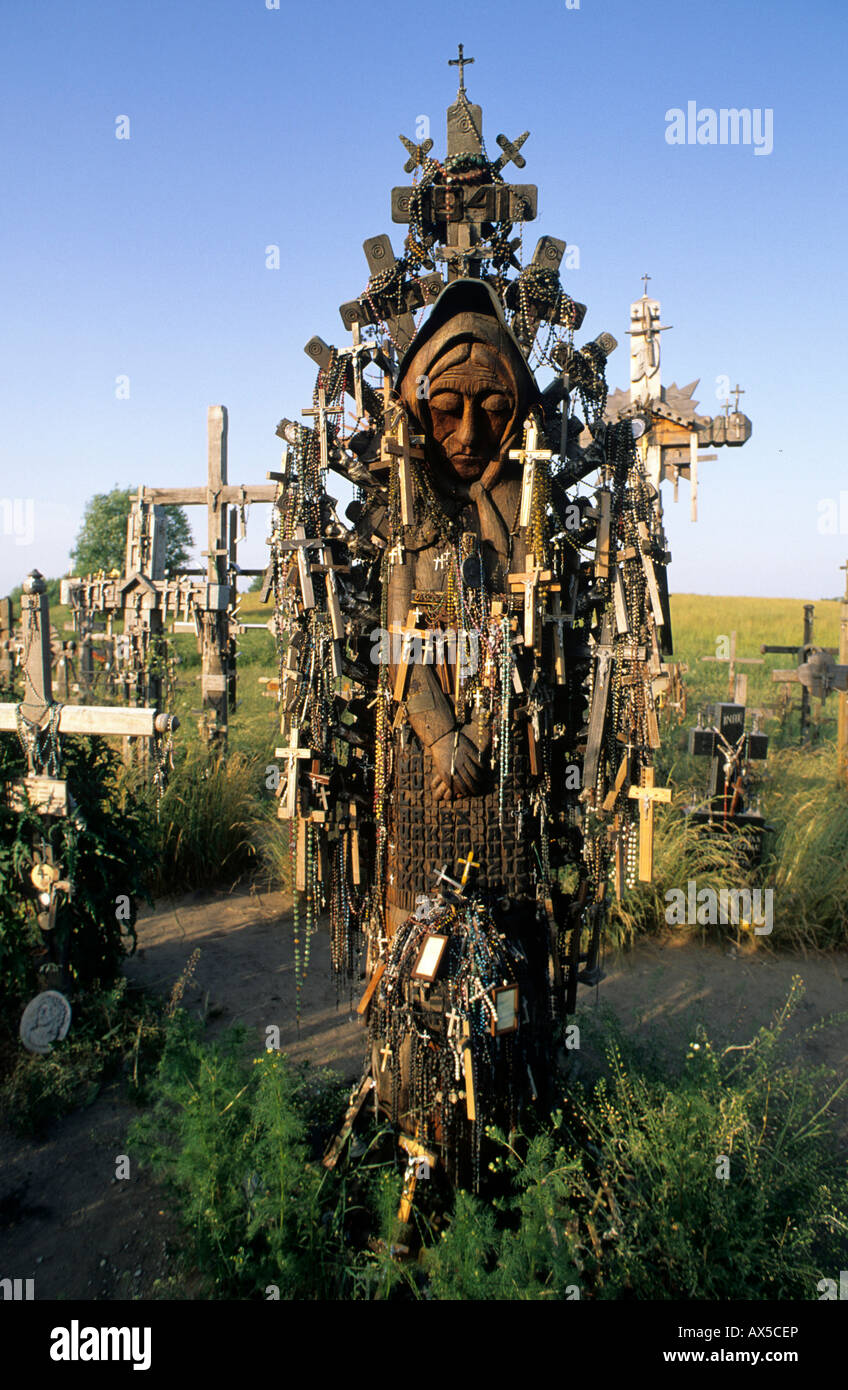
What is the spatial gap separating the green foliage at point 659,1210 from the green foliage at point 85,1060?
9.01 feet

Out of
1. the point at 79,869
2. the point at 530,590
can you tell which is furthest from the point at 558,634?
the point at 79,869

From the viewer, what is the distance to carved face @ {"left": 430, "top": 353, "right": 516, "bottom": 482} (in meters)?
3.24

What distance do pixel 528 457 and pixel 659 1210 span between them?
122 inches

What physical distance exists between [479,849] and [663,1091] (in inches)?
64.2

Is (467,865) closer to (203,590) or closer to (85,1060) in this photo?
(85,1060)

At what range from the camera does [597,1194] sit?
3363mm

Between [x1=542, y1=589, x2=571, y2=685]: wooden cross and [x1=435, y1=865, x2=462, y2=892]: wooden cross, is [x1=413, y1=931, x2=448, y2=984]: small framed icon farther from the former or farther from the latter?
[x1=542, y1=589, x2=571, y2=685]: wooden cross

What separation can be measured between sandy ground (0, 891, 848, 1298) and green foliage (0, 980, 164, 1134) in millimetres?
112

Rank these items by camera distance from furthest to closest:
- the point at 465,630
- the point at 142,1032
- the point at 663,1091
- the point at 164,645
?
the point at 164,645 < the point at 142,1032 < the point at 663,1091 < the point at 465,630

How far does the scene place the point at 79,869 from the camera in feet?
18.1

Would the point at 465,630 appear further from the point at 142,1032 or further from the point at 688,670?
the point at 688,670

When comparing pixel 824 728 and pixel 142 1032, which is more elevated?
pixel 824 728

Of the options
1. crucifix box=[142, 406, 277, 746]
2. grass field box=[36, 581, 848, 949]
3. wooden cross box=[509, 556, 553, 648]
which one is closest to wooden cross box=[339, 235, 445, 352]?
wooden cross box=[509, 556, 553, 648]
